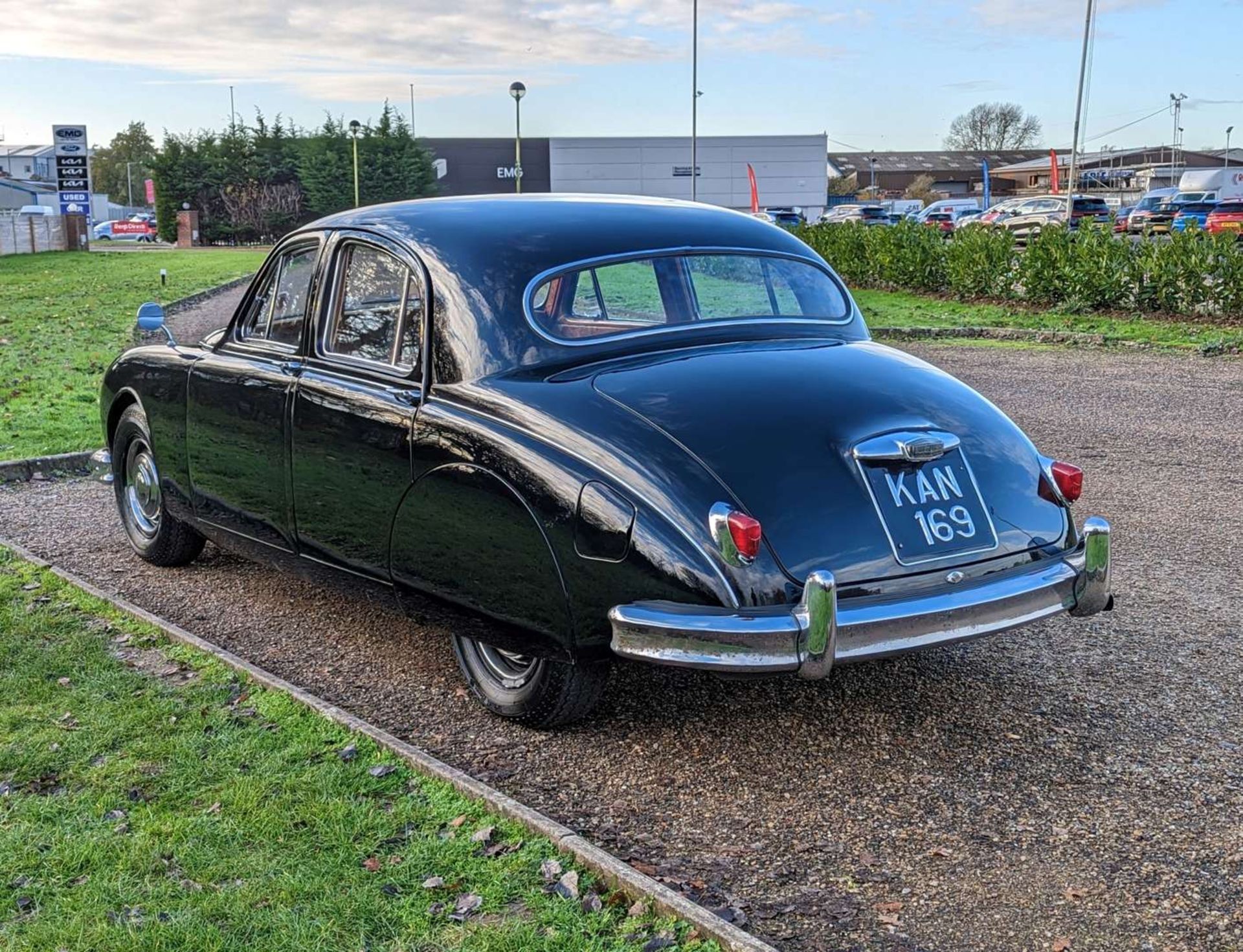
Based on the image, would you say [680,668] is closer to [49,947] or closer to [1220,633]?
[49,947]

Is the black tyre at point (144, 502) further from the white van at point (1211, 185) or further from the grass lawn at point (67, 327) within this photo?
the white van at point (1211, 185)

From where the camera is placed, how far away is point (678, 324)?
463 cm

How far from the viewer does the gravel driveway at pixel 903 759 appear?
10.6 feet

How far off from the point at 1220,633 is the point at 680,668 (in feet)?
9.07

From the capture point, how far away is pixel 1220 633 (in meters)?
5.28

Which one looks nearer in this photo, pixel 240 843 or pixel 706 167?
pixel 240 843

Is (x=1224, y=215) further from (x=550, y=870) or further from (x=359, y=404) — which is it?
(x=550, y=870)

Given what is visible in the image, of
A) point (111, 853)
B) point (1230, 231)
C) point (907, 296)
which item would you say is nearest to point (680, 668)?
point (111, 853)

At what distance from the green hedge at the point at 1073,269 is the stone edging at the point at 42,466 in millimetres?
13955

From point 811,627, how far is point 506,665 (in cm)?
129

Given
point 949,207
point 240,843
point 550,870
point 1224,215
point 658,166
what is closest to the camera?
point 550,870

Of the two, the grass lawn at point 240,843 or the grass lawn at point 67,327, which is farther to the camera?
the grass lawn at point 67,327

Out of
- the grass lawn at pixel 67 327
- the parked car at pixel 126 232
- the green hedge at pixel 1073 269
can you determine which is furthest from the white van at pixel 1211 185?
the parked car at pixel 126 232

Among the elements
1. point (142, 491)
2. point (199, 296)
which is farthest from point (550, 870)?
point (199, 296)
